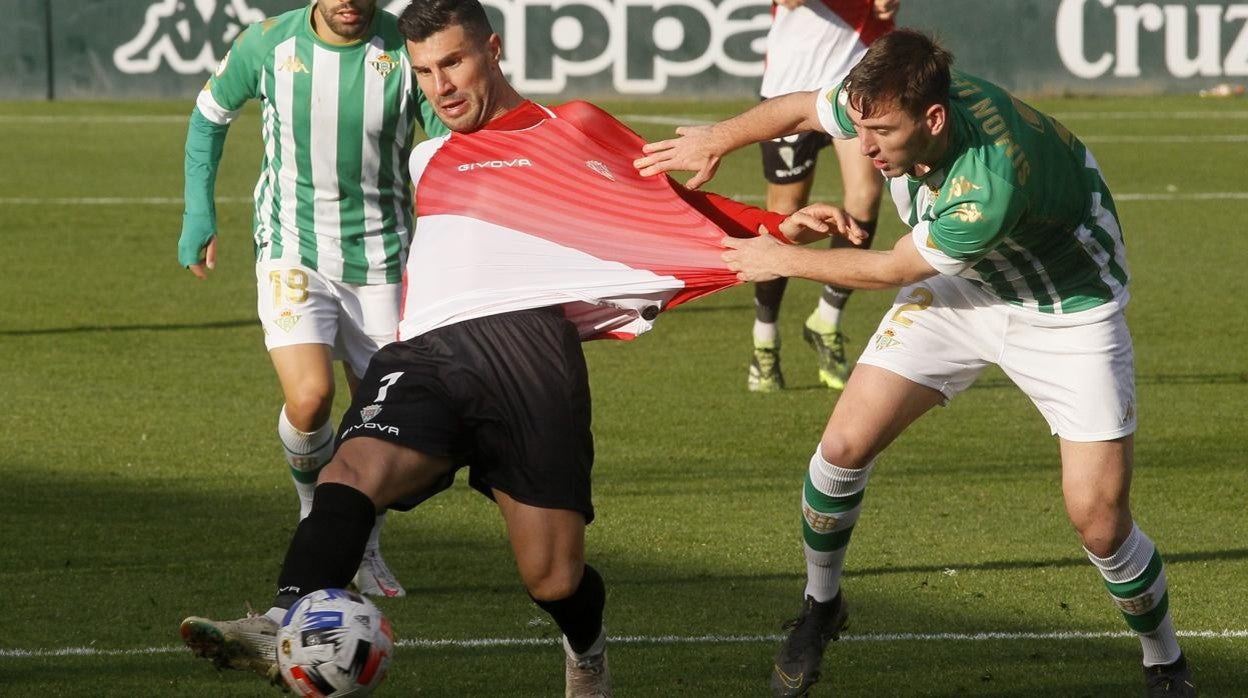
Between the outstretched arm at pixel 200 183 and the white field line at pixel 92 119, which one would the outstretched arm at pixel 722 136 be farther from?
the white field line at pixel 92 119

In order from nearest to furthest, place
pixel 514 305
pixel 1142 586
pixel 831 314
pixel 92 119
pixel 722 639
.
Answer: pixel 514 305
pixel 1142 586
pixel 722 639
pixel 831 314
pixel 92 119

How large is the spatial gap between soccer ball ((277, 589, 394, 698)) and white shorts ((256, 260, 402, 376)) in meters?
2.19

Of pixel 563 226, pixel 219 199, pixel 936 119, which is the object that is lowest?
pixel 219 199

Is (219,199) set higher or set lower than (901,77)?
lower

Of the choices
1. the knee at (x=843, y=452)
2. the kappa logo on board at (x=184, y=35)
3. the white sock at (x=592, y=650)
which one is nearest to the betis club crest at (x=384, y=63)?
the knee at (x=843, y=452)

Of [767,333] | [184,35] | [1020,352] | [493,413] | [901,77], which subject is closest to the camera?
[901,77]

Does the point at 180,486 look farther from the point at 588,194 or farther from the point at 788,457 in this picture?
the point at 588,194

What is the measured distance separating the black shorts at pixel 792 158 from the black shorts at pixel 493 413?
17.9ft

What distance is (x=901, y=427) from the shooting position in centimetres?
566

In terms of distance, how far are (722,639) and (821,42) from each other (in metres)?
5.21

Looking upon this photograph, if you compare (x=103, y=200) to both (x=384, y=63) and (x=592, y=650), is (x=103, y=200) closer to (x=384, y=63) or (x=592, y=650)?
(x=384, y=63)

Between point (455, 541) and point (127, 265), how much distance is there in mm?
7950

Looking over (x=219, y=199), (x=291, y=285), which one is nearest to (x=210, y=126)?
(x=291, y=285)

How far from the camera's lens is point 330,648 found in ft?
14.5
